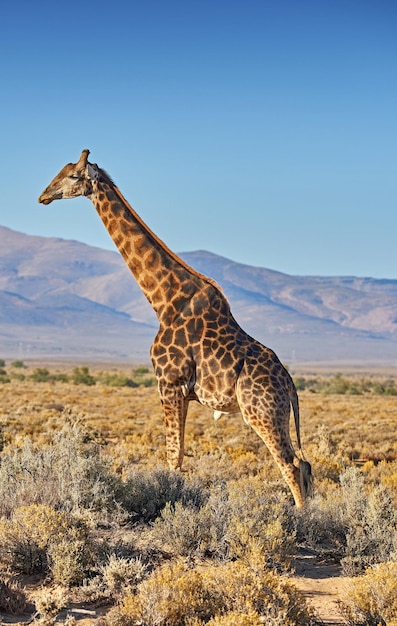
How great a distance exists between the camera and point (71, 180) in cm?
943

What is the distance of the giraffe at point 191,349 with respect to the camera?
8695 mm

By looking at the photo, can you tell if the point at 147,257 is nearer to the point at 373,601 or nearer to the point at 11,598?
the point at 11,598

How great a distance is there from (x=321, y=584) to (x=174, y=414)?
256 centimetres

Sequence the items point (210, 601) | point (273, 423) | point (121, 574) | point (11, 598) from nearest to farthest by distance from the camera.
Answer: point (210, 601) → point (11, 598) → point (121, 574) → point (273, 423)

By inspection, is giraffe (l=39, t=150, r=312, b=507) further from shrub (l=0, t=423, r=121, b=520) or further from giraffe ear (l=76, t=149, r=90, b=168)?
shrub (l=0, t=423, r=121, b=520)

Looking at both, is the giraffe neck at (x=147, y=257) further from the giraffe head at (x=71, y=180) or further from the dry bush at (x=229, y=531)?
the dry bush at (x=229, y=531)

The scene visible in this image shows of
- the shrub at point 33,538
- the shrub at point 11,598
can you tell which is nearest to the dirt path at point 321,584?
the shrub at point 33,538

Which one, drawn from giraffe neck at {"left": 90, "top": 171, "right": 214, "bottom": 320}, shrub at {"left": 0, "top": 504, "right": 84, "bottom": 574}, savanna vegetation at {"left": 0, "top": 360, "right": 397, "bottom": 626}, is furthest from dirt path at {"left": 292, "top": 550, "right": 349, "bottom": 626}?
giraffe neck at {"left": 90, "top": 171, "right": 214, "bottom": 320}

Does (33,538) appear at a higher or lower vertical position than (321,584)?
higher

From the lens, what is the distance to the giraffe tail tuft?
8.73 meters

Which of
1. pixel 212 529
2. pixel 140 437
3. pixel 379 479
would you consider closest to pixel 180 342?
pixel 212 529

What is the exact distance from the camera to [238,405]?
885 cm

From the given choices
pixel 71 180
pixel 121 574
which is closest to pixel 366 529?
pixel 121 574

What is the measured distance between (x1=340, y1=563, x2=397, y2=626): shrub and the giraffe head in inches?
221
